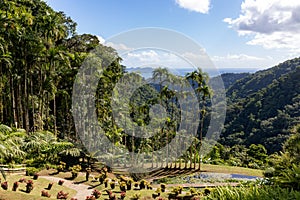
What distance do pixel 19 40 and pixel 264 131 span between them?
38.7 meters

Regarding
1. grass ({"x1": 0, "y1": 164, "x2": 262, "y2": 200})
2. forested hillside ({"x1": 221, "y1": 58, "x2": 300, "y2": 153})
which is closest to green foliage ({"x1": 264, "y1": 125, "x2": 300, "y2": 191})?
grass ({"x1": 0, "y1": 164, "x2": 262, "y2": 200})

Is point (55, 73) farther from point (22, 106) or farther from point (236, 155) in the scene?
point (236, 155)

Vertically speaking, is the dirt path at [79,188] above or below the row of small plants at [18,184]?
below

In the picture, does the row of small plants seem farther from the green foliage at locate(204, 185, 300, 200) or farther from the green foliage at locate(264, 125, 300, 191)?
the green foliage at locate(264, 125, 300, 191)

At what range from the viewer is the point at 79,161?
17.1 meters

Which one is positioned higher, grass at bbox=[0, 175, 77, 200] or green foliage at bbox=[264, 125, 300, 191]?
green foliage at bbox=[264, 125, 300, 191]

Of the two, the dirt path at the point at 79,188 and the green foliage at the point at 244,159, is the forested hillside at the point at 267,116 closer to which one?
the green foliage at the point at 244,159

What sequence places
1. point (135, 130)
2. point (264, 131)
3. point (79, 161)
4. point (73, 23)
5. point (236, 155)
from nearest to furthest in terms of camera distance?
point (79, 161) → point (135, 130) → point (73, 23) → point (236, 155) → point (264, 131)

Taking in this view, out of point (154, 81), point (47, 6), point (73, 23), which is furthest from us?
point (73, 23)

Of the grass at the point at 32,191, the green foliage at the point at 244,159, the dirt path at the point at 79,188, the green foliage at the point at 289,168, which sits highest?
the green foliage at the point at 289,168

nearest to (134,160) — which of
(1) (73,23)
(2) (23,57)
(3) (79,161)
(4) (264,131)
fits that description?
(3) (79,161)

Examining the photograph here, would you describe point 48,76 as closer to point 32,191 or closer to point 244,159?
point 32,191

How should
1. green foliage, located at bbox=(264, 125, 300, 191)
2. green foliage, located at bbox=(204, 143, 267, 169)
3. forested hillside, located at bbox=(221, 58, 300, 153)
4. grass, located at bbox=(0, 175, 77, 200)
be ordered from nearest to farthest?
green foliage, located at bbox=(264, 125, 300, 191)
grass, located at bbox=(0, 175, 77, 200)
green foliage, located at bbox=(204, 143, 267, 169)
forested hillside, located at bbox=(221, 58, 300, 153)

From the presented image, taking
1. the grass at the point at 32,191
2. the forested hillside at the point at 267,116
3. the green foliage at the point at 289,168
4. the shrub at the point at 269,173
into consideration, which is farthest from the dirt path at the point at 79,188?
the forested hillside at the point at 267,116
